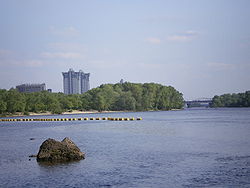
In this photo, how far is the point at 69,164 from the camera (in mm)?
32750

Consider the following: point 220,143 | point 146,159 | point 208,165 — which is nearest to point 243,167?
point 208,165

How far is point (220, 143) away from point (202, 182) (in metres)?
22.6

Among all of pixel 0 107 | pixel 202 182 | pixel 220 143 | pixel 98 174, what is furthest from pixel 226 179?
pixel 0 107

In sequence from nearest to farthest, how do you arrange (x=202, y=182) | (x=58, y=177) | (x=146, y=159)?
(x=202, y=182), (x=58, y=177), (x=146, y=159)

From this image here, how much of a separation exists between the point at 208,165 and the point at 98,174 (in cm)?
906

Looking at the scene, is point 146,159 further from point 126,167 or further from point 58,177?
point 58,177

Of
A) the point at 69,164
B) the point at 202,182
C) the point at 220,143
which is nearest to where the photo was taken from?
the point at 202,182

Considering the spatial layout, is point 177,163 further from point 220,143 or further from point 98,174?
point 220,143

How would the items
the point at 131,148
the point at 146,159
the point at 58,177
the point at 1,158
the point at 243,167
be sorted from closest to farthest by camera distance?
the point at 58,177 < the point at 243,167 < the point at 146,159 < the point at 1,158 < the point at 131,148

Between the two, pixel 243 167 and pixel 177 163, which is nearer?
pixel 243 167

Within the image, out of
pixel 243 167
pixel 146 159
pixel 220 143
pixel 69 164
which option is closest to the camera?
pixel 243 167

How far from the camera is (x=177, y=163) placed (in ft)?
108

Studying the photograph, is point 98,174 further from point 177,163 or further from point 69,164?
point 177,163

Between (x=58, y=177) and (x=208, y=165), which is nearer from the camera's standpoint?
(x=58, y=177)
